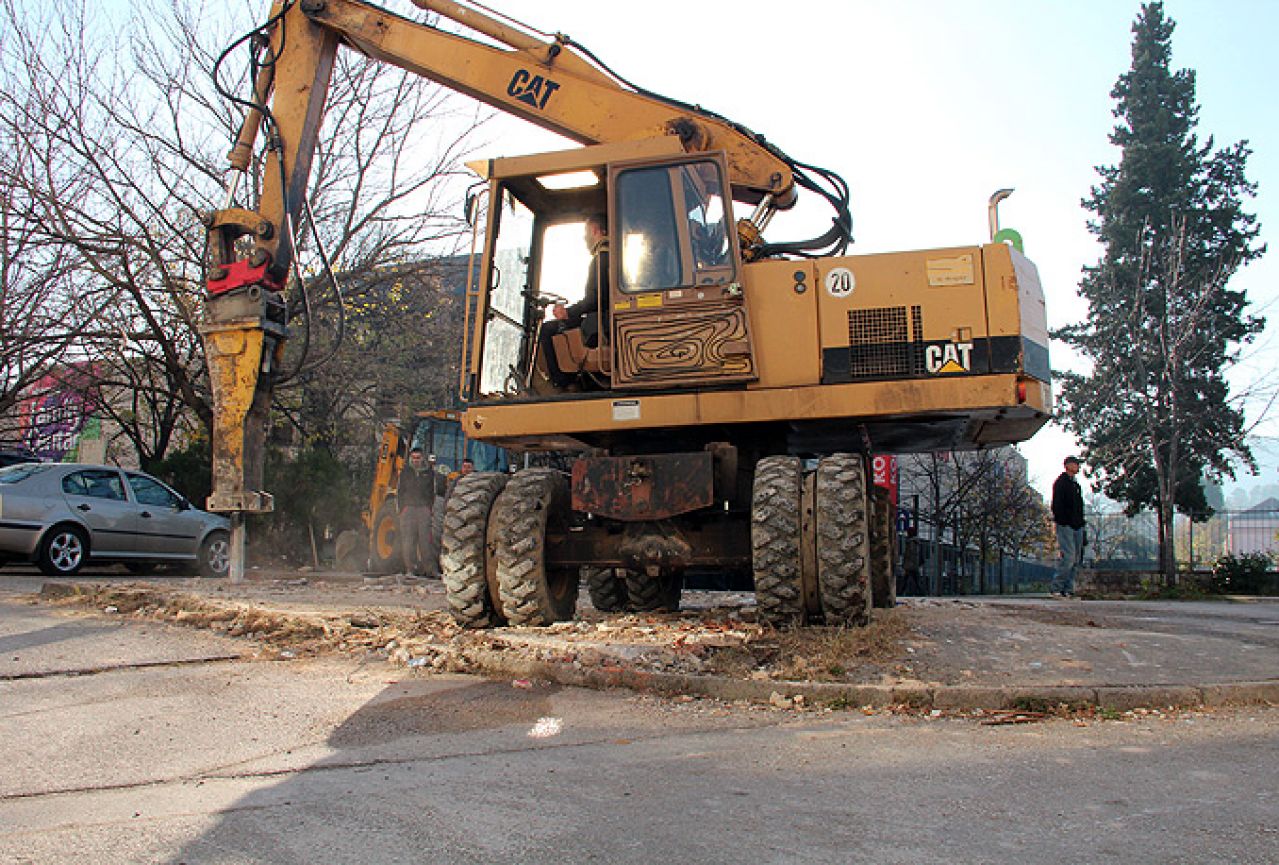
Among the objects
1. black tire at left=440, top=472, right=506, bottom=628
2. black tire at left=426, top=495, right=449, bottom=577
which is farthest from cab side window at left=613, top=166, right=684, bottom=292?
black tire at left=426, top=495, right=449, bottom=577

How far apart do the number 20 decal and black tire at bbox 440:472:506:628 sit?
9.40 feet

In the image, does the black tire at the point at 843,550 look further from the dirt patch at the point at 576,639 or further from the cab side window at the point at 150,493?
the cab side window at the point at 150,493

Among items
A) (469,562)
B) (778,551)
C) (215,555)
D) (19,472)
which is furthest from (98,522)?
(778,551)

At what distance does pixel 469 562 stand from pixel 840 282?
3.23 metres

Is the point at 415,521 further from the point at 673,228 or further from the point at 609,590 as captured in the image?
the point at 673,228

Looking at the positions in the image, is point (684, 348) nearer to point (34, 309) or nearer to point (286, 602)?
point (286, 602)

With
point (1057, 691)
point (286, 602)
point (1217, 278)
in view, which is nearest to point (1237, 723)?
point (1057, 691)

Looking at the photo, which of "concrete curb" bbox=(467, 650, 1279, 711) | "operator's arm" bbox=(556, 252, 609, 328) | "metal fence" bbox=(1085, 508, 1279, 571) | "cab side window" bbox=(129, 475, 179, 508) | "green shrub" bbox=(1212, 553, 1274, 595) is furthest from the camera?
"metal fence" bbox=(1085, 508, 1279, 571)

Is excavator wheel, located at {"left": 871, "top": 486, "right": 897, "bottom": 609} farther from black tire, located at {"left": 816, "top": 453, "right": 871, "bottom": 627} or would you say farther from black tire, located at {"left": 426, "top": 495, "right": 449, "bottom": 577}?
black tire, located at {"left": 426, "top": 495, "right": 449, "bottom": 577}

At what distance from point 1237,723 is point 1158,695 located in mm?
389

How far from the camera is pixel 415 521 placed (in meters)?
15.2

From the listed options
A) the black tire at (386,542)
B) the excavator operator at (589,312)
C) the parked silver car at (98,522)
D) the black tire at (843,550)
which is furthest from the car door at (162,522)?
the black tire at (843,550)

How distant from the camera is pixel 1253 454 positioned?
86.1ft

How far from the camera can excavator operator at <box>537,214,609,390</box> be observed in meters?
7.43
